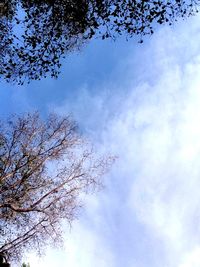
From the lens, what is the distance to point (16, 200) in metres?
16.4

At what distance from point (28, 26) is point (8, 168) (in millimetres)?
7820

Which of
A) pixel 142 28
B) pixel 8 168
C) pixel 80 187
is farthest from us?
pixel 80 187

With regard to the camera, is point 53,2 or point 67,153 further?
point 67,153

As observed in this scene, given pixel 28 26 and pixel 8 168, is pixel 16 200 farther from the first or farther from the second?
pixel 28 26

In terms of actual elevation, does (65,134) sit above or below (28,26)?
above

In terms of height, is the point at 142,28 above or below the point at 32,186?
above

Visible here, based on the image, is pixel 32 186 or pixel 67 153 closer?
pixel 32 186

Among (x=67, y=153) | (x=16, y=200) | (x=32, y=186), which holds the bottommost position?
(x=16, y=200)

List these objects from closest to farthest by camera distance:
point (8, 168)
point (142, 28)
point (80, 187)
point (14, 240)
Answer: point (142, 28) < point (14, 240) < point (8, 168) < point (80, 187)

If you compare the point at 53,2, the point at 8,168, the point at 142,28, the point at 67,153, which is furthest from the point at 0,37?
the point at 67,153

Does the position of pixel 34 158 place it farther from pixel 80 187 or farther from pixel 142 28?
pixel 142 28

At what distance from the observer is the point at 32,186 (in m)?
17.2

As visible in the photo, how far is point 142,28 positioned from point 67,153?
30.9 feet

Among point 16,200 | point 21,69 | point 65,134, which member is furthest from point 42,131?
point 21,69
